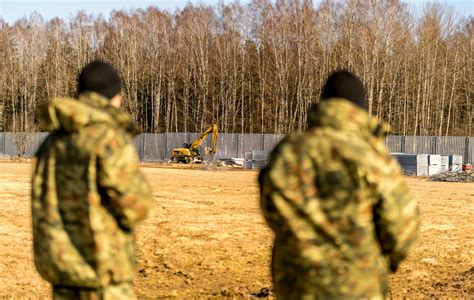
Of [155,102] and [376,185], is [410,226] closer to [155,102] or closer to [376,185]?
[376,185]

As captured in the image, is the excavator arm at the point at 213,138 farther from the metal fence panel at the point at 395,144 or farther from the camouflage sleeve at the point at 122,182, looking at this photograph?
the camouflage sleeve at the point at 122,182

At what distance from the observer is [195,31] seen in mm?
58406

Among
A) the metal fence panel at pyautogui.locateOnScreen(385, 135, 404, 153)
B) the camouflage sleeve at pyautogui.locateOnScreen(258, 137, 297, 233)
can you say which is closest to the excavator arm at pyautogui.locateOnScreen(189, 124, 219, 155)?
the metal fence panel at pyautogui.locateOnScreen(385, 135, 404, 153)

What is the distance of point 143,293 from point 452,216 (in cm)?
964

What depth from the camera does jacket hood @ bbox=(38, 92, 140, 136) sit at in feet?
11.5

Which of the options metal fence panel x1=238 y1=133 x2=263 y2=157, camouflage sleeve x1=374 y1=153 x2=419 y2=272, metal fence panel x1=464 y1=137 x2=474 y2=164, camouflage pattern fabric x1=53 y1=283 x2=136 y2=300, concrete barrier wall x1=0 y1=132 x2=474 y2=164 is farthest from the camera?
metal fence panel x1=238 y1=133 x2=263 y2=157

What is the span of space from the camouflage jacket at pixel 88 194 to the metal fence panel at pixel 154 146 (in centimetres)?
4997

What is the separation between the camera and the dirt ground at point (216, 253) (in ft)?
29.8

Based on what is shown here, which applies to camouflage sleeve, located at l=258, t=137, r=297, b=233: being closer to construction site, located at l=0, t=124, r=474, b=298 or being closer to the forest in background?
construction site, located at l=0, t=124, r=474, b=298

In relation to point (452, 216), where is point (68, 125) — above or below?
above

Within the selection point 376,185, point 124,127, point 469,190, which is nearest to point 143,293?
point 124,127

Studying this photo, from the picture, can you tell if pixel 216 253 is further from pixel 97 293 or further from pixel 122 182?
pixel 122 182

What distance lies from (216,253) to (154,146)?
4315cm

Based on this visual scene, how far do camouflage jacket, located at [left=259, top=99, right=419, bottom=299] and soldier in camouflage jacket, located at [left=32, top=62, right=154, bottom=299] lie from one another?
703 millimetres
